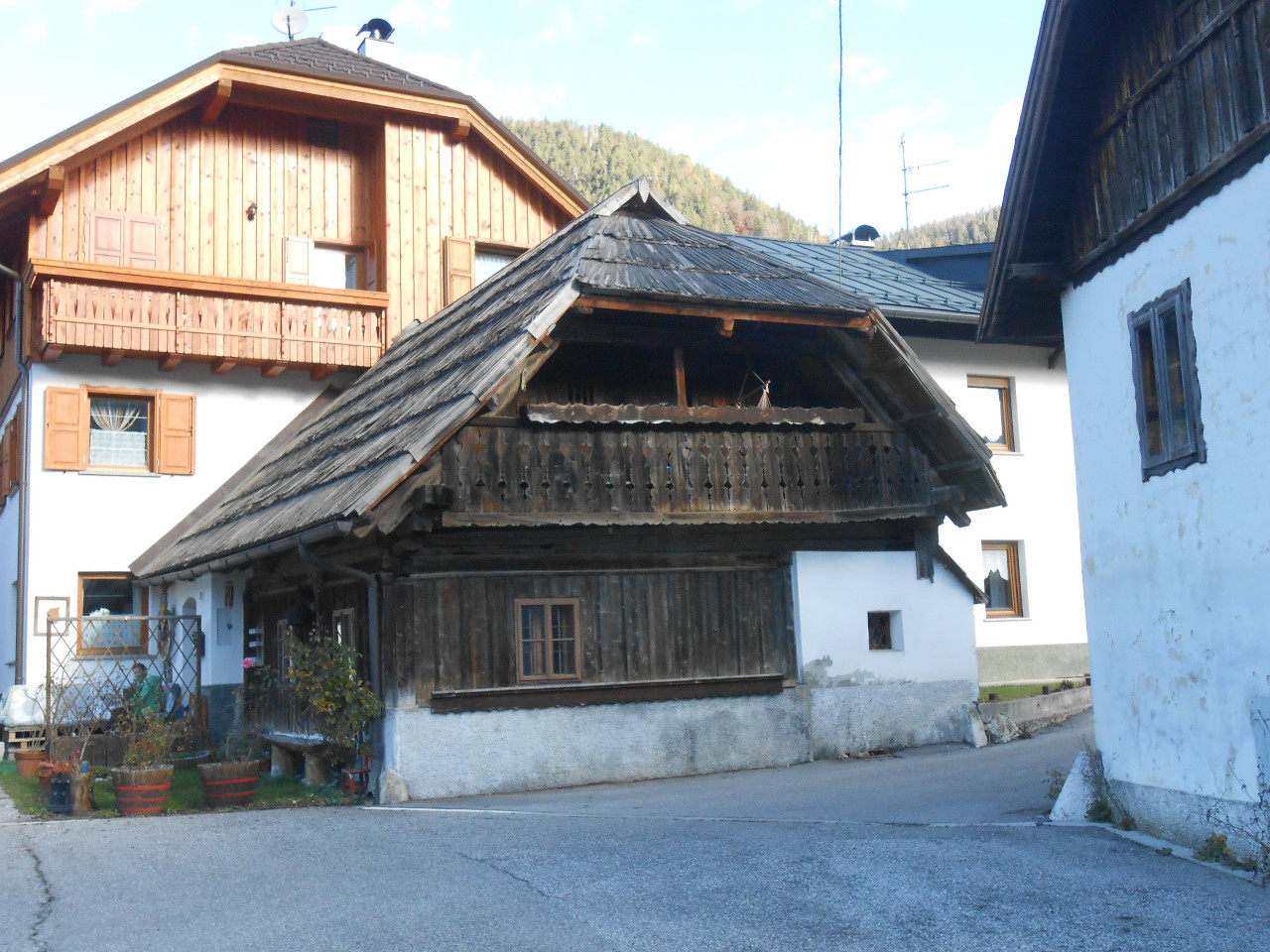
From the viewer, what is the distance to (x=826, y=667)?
14969mm

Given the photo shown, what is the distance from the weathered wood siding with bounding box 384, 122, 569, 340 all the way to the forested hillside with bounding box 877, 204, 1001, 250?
50542 millimetres

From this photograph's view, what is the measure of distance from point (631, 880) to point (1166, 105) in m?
6.49

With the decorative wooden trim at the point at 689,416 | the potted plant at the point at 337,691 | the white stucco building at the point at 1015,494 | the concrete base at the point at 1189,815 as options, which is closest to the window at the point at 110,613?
the potted plant at the point at 337,691

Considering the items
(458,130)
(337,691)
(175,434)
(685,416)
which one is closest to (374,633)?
(337,691)

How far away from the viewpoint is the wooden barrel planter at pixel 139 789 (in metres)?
12.2

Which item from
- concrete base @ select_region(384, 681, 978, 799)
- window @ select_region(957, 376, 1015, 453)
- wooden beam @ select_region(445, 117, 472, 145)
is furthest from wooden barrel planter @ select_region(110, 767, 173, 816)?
window @ select_region(957, 376, 1015, 453)

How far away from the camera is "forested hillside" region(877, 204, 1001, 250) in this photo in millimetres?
72644

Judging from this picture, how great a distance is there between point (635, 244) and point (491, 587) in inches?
173

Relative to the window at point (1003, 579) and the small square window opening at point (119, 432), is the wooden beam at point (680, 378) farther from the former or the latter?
the window at point (1003, 579)

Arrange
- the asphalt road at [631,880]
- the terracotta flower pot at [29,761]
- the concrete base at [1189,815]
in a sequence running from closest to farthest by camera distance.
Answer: the asphalt road at [631,880]
the concrete base at [1189,815]
the terracotta flower pot at [29,761]

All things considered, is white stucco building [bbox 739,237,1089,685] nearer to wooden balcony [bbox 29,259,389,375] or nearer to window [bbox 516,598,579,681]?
wooden balcony [bbox 29,259,389,375]

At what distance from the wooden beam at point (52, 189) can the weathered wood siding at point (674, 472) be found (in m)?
8.80

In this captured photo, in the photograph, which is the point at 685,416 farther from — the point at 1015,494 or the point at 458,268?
the point at 1015,494

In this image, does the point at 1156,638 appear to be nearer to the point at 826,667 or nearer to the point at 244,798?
the point at 826,667
